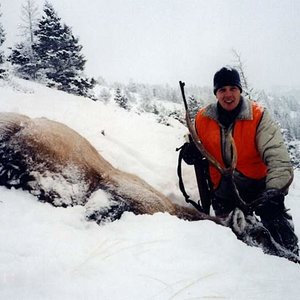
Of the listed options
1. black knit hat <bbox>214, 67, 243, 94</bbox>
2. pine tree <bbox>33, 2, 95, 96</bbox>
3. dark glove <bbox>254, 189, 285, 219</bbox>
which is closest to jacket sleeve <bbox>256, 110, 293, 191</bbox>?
dark glove <bbox>254, 189, 285, 219</bbox>

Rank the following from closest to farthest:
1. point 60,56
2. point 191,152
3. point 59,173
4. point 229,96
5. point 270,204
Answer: point 59,173
point 270,204
point 229,96
point 191,152
point 60,56

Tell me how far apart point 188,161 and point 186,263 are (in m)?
2.16

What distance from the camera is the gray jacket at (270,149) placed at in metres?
3.40

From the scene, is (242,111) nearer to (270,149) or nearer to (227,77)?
(227,77)

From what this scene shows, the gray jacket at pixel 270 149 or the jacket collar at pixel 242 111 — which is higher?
the jacket collar at pixel 242 111

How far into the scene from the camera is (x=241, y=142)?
381 centimetres

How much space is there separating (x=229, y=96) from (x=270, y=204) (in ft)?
4.15

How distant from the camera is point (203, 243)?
93.7 inches

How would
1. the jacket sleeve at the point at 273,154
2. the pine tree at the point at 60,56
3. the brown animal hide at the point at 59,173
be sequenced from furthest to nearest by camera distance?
1. the pine tree at the point at 60,56
2. the jacket sleeve at the point at 273,154
3. the brown animal hide at the point at 59,173

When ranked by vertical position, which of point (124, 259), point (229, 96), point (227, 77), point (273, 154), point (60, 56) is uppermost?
point (60, 56)

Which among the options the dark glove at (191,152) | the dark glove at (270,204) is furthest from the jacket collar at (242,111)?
the dark glove at (270,204)

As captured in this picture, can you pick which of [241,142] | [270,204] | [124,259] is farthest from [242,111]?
[124,259]

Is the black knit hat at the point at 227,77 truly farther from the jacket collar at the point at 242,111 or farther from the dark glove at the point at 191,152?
the dark glove at the point at 191,152

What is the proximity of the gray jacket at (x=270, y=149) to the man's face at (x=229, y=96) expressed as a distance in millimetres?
94
